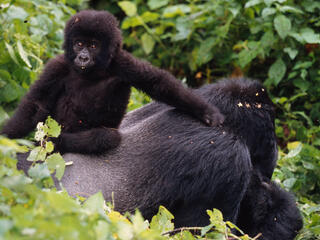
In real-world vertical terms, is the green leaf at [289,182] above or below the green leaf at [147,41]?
below

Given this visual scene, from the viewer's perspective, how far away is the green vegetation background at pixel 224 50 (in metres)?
3.21

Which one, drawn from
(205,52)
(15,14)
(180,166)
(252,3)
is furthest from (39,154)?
(205,52)

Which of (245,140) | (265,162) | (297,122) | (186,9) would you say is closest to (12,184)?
(245,140)

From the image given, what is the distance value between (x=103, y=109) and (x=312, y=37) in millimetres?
1899

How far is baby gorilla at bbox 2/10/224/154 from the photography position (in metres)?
2.37

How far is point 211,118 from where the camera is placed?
2410 mm

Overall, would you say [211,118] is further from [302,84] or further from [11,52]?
[302,84]

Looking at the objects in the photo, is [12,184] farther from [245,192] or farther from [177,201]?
[245,192]

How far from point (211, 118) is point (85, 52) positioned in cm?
60

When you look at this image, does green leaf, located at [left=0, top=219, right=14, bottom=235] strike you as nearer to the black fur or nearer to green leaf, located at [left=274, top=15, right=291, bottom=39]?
the black fur

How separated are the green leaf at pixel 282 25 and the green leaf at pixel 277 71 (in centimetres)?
23

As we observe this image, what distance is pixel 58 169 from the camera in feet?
6.08

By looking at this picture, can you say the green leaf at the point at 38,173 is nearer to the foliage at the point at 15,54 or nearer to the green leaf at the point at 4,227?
the green leaf at the point at 4,227

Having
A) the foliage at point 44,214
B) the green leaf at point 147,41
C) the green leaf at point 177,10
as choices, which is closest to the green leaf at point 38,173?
the foliage at point 44,214
